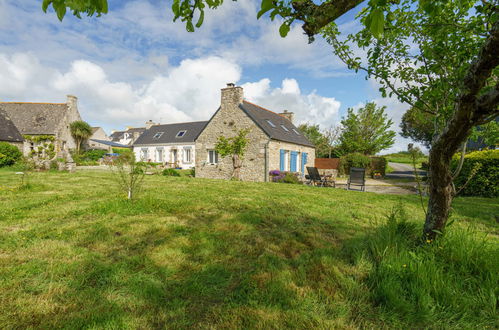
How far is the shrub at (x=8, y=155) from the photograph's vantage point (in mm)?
17594

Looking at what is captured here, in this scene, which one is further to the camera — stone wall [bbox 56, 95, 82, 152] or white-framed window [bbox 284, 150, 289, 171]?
stone wall [bbox 56, 95, 82, 152]

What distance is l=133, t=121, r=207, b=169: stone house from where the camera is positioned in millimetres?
29766

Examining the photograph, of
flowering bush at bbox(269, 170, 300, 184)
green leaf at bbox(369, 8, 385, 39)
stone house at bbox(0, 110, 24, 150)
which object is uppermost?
stone house at bbox(0, 110, 24, 150)

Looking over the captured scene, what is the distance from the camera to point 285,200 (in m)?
7.39

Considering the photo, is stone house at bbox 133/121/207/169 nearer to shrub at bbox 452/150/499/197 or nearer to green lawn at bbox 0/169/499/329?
shrub at bbox 452/150/499/197

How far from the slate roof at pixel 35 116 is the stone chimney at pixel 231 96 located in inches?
824

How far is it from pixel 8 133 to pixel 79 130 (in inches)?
298

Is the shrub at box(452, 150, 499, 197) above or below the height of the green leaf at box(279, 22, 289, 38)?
below

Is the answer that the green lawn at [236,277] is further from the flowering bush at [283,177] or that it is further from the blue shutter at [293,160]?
the blue shutter at [293,160]

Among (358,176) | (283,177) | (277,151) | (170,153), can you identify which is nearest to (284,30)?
(358,176)

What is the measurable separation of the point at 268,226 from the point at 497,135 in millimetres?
3954

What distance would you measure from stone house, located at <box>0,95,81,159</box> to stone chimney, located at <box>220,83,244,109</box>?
61.1 ft

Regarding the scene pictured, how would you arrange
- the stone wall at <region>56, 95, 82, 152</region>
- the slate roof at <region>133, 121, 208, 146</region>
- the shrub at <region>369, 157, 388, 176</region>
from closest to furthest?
the shrub at <region>369, 157, 388, 176</region> < the stone wall at <region>56, 95, 82, 152</region> < the slate roof at <region>133, 121, 208, 146</region>

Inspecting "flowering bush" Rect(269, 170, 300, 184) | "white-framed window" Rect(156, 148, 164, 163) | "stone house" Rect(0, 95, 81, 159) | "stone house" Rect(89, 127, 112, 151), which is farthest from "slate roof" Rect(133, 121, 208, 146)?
"flowering bush" Rect(269, 170, 300, 184)
